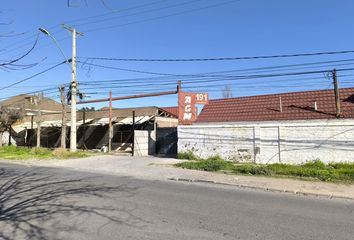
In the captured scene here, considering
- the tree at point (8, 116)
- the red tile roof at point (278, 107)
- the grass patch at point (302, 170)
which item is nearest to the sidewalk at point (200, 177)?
the grass patch at point (302, 170)

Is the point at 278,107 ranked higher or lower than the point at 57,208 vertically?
higher

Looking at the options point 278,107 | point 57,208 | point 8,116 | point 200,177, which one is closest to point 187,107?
point 278,107

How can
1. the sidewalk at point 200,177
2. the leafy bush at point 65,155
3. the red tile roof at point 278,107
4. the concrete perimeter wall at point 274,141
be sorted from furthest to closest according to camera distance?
the leafy bush at point 65,155, the red tile roof at point 278,107, the concrete perimeter wall at point 274,141, the sidewalk at point 200,177

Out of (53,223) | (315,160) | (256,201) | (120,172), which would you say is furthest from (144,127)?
(53,223)

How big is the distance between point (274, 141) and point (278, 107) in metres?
3.33

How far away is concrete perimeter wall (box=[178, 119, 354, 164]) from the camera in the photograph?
58.0ft

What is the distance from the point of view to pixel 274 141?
1936 centimetres

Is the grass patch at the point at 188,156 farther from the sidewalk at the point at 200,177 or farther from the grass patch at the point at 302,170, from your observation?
the grass patch at the point at 302,170

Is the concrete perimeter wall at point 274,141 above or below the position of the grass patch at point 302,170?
above

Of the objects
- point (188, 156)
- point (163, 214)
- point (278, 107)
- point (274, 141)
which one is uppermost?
point (278, 107)

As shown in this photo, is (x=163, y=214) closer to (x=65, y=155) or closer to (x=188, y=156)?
(x=188, y=156)

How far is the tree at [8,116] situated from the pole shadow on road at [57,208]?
1024 inches

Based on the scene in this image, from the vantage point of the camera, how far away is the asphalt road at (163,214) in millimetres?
6246

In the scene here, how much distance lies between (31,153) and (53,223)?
22496mm
